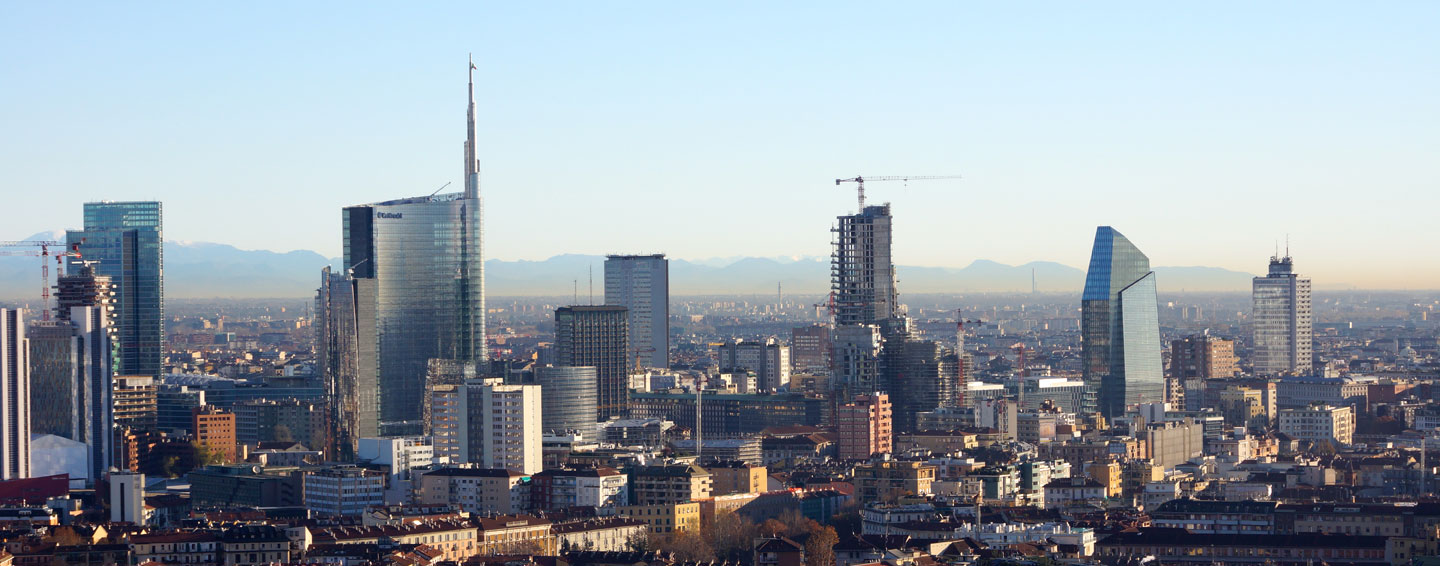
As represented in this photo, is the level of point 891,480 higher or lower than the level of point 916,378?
lower

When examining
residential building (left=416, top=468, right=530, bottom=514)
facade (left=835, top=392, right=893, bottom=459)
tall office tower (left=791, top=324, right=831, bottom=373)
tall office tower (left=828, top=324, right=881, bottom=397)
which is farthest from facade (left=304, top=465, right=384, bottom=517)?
tall office tower (left=791, top=324, right=831, bottom=373)

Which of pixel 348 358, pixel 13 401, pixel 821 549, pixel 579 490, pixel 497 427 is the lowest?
pixel 821 549

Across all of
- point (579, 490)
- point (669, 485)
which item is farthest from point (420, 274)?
point (669, 485)

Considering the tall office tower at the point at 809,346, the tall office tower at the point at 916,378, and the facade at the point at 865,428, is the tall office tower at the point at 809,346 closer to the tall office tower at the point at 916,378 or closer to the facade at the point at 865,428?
the tall office tower at the point at 916,378

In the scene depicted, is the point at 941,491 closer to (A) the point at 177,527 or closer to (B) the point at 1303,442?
(A) the point at 177,527

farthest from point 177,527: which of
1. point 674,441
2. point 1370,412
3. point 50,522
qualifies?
point 1370,412

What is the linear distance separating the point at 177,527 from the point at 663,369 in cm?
9968

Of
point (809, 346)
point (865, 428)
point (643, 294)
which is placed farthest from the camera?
point (809, 346)

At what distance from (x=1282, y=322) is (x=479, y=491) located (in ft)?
348

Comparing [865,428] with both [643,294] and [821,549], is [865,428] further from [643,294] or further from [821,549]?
[643,294]

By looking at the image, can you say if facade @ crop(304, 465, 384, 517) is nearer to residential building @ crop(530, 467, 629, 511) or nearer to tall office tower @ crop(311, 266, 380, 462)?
residential building @ crop(530, 467, 629, 511)

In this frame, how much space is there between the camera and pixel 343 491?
88.1 m

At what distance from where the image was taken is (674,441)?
119m

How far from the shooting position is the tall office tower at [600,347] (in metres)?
141
